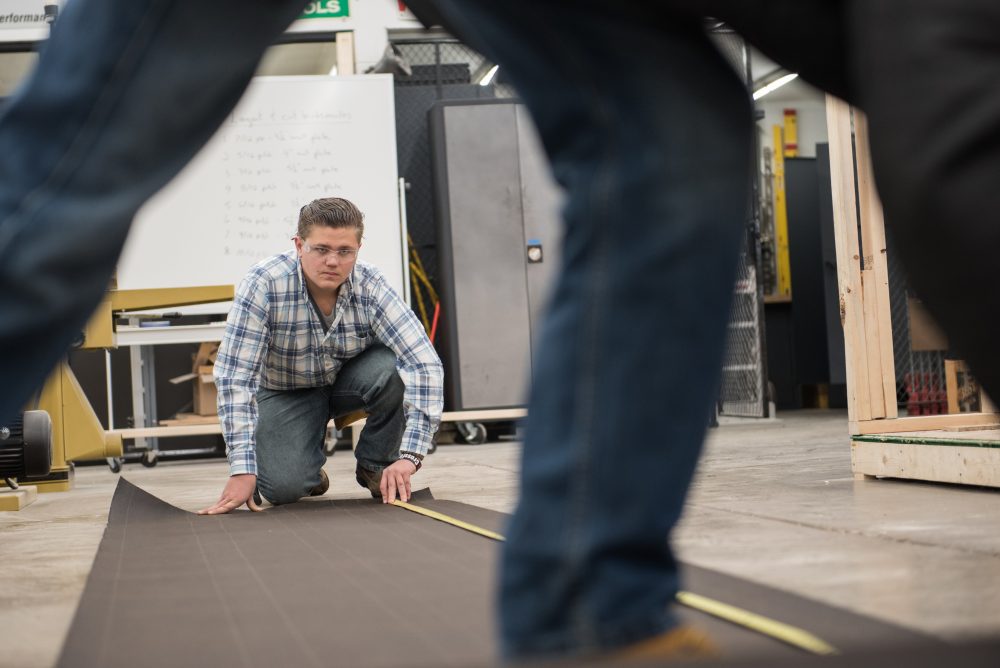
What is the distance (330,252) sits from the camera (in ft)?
9.68

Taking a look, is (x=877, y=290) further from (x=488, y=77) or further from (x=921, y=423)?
(x=488, y=77)

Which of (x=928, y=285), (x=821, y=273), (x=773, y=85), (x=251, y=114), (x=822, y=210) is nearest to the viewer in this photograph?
(x=928, y=285)

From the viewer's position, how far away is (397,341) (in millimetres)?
3207

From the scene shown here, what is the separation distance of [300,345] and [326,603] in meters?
1.79

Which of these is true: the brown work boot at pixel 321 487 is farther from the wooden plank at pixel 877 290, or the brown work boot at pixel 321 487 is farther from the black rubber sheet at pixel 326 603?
the wooden plank at pixel 877 290

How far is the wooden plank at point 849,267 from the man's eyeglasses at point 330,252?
4.34 feet

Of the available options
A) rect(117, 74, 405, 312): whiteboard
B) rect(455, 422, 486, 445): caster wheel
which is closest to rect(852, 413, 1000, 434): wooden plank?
rect(117, 74, 405, 312): whiteboard

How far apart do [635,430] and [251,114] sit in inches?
224

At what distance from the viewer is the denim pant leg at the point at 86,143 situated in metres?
0.72

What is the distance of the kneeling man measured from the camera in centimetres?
294

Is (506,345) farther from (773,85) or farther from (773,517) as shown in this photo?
(773,85)

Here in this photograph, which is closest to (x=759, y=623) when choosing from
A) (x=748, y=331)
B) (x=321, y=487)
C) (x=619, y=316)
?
(x=619, y=316)

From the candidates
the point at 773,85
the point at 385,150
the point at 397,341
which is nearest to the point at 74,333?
the point at 397,341

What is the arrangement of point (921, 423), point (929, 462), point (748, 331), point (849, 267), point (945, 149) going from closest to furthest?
point (945, 149), point (929, 462), point (849, 267), point (921, 423), point (748, 331)
